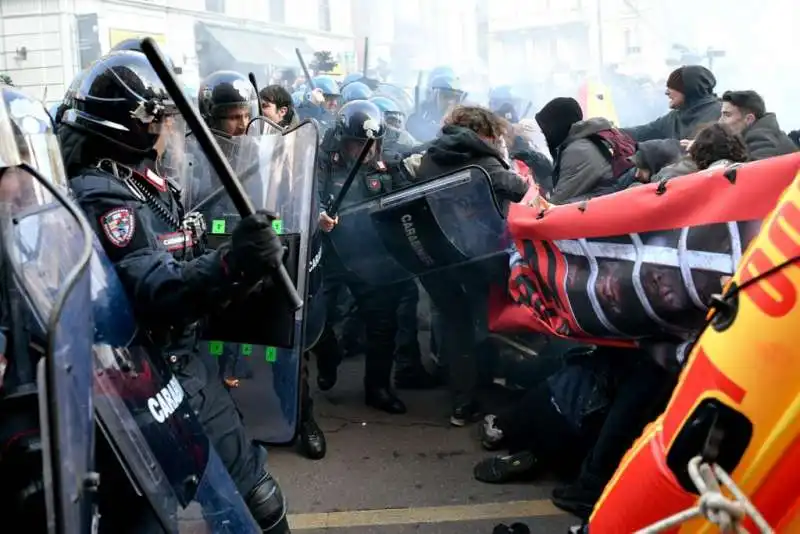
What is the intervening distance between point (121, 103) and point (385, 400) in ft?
9.19

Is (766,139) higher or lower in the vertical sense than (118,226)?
higher

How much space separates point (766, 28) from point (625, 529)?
11845mm

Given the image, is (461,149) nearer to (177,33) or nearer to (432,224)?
(432,224)

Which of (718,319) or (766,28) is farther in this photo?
(766,28)

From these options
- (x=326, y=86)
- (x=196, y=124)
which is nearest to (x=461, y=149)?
(x=196, y=124)

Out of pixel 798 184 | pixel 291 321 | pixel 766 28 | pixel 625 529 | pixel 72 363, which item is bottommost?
pixel 625 529

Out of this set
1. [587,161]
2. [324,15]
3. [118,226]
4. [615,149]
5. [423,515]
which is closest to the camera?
[118,226]

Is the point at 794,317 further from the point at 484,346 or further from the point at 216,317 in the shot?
the point at 484,346

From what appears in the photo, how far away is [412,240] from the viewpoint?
3992 mm

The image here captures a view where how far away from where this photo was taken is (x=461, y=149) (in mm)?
4031

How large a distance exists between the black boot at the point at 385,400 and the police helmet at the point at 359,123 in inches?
56.0

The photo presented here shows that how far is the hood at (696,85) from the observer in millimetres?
5703

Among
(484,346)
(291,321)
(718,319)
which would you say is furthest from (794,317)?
(484,346)

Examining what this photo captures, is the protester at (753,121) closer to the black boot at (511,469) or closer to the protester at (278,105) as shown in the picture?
the black boot at (511,469)
